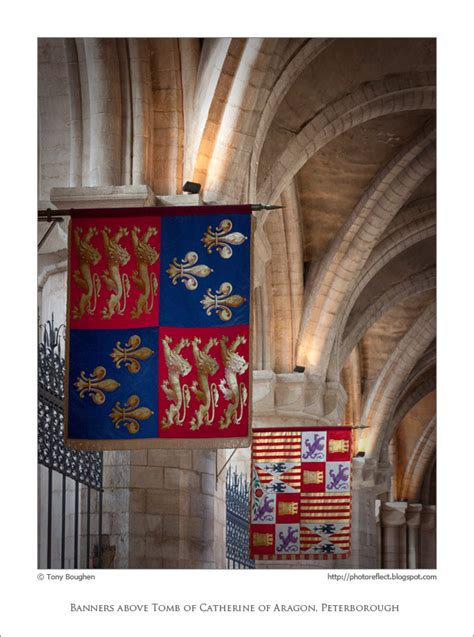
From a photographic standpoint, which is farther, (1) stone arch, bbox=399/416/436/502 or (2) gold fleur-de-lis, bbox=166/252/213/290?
(1) stone arch, bbox=399/416/436/502

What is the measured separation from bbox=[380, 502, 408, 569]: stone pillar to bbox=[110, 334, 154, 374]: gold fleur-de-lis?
23.0 meters

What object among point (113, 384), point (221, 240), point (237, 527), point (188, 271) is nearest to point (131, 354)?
point (113, 384)

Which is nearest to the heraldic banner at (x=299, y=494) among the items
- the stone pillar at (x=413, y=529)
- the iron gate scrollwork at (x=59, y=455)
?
the iron gate scrollwork at (x=59, y=455)

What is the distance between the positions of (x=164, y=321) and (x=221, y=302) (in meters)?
0.44

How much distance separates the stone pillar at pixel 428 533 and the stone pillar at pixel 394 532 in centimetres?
58

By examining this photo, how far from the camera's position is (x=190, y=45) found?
1314 cm

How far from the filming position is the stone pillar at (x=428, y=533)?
108 ft

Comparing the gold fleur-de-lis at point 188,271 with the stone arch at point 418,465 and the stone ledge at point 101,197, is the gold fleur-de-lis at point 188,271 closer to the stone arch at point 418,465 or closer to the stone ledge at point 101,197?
the stone ledge at point 101,197

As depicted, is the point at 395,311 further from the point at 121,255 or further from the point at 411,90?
the point at 121,255

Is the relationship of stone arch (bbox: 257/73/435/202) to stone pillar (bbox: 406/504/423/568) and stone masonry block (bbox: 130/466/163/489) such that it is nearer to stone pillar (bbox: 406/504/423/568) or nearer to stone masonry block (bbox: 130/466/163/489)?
stone masonry block (bbox: 130/466/163/489)

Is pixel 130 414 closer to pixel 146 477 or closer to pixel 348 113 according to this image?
pixel 146 477

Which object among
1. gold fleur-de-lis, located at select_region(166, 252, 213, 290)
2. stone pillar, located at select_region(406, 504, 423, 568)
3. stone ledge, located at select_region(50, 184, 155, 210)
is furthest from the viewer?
stone pillar, located at select_region(406, 504, 423, 568)

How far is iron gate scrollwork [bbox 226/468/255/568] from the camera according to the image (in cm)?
1577

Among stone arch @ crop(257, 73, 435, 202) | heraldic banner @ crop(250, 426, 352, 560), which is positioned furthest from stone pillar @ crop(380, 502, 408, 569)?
heraldic banner @ crop(250, 426, 352, 560)
